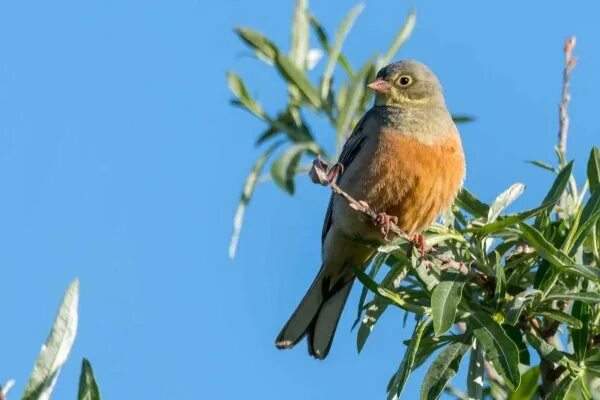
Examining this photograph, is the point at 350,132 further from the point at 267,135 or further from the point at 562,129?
the point at 562,129

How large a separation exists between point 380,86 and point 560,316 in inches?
91.0

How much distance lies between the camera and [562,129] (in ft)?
15.1

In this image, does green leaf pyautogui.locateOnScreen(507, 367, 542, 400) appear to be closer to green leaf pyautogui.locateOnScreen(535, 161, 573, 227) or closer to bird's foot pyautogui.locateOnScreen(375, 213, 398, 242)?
green leaf pyautogui.locateOnScreen(535, 161, 573, 227)

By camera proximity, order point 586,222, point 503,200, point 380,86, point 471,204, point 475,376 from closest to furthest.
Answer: point 586,222 < point 475,376 < point 503,200 < point 471,204 < point 380,86

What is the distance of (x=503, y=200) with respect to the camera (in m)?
4.61

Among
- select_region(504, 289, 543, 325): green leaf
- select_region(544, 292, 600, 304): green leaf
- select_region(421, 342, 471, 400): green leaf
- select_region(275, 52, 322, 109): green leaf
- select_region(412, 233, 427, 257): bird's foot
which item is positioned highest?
select_region(275, 52, 322, 109): green leaf

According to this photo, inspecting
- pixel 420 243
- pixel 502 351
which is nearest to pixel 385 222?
pixel 420 243

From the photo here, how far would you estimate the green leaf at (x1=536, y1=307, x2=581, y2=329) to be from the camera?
13.4ft

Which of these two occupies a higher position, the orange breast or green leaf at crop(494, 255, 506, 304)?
the orange breast

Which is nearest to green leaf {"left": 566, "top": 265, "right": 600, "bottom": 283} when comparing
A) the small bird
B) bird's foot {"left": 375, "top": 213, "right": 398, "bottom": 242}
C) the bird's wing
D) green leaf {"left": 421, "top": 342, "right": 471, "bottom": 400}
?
green leaf {"left": 421, "top": 342, "right": 471, "bottom": 400}

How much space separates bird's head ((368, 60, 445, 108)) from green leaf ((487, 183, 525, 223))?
1.54 meters

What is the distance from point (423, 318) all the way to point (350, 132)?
1693 millimetres

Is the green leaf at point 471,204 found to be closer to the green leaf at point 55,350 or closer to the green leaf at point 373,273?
the green leaf at point 373,273

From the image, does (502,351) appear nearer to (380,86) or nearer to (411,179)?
(411,179)
